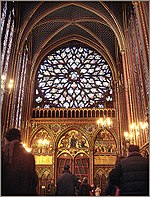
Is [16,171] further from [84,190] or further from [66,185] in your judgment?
[84,190]

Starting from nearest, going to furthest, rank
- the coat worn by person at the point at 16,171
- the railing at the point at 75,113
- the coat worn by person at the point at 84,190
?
the coat worn by person at the point at 16,171 → the coat worn by person at the point at 84,190 → the railing at the point at 75,113

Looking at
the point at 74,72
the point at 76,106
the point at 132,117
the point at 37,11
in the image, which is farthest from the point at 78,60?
the point at 132,117

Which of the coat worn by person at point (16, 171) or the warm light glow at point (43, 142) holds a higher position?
the warm light glow at point (43, 142)

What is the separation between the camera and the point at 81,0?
703 inches

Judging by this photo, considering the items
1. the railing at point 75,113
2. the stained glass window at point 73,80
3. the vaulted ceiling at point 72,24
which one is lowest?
the railing at point 75,113

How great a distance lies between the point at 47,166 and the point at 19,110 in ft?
15.4

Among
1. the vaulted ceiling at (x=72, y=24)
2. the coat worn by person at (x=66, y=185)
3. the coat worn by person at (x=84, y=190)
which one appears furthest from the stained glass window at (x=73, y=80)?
the coat worn by person at (x=66, y=185)

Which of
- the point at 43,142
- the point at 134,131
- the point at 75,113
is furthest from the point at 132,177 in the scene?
the point at 75,113

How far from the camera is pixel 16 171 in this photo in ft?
13.5

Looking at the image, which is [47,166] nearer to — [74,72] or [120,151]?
[120,151]

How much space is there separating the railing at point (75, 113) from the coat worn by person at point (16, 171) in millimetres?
16117

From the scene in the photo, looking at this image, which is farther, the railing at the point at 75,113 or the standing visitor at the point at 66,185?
the railing at the point at 75,113

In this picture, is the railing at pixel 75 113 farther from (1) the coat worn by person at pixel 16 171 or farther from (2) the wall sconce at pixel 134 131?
(1) the coat worn by person at pixel 16 171

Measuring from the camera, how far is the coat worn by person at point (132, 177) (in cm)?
411
